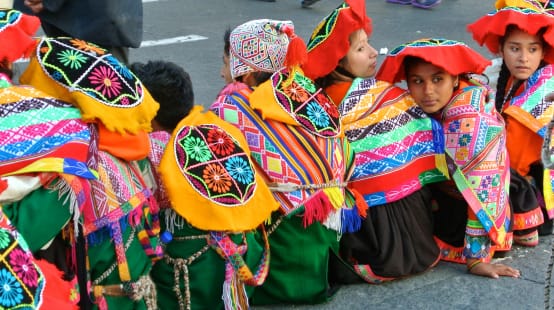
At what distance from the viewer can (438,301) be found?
3670 mm

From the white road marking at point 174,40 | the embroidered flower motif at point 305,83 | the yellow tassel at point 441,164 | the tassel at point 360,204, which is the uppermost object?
the embroidered flower motif at point 305,83

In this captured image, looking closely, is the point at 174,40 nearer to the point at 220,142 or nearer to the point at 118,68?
the point at 220,142

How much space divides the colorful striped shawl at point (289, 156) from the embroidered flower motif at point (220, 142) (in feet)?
0.68

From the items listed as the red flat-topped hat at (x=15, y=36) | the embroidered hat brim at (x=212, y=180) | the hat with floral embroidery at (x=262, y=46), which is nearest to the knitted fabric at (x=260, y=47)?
the hat with floral embroidery at (x=262, y=46)

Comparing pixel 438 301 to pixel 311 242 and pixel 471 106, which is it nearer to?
pixel 311 242

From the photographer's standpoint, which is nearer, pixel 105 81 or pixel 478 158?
pixel 105 81

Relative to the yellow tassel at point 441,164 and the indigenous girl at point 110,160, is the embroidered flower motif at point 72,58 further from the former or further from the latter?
the yellow tassel at point 441,164

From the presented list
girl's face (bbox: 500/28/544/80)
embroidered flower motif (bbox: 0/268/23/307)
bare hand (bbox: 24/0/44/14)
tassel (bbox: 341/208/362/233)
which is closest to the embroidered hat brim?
tassel (bbox: 341/208/362/233)

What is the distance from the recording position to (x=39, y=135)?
273 centimetres

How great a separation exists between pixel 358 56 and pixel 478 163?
71 cm

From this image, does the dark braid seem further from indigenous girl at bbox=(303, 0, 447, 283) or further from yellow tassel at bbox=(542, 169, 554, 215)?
indigenous girl at bbox=(303, 0, 447, 283)

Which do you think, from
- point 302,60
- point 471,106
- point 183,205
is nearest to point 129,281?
point 183,205

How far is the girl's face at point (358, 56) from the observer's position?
12.7 ft

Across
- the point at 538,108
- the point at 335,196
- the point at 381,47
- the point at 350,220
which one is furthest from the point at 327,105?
the point at 381,47
